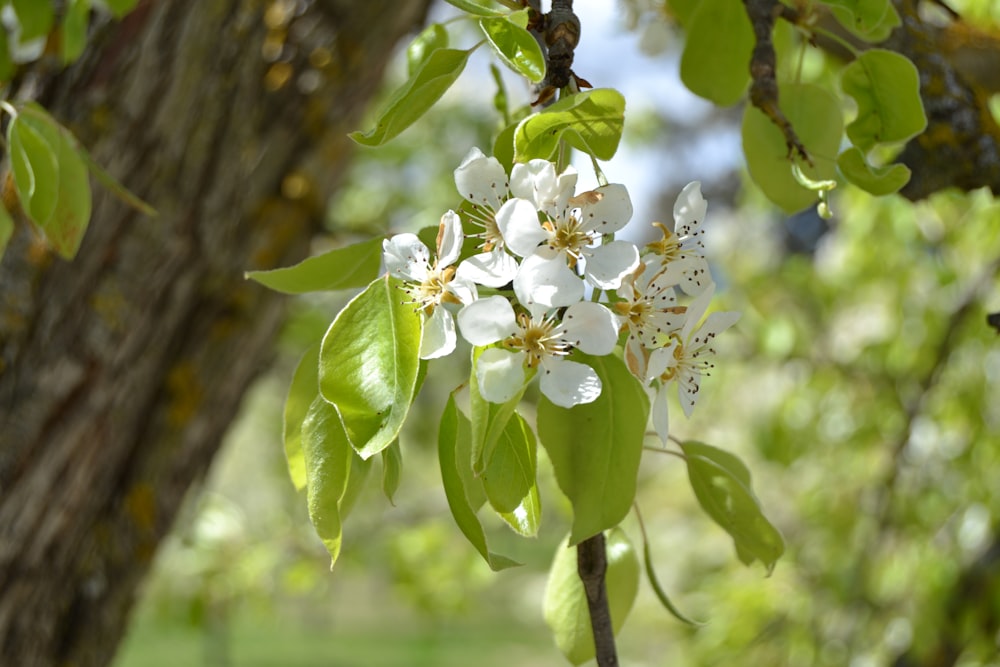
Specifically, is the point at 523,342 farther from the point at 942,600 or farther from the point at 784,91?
the point at 942,600

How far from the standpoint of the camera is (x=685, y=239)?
18.2 inches

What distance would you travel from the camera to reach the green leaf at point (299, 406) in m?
0.49

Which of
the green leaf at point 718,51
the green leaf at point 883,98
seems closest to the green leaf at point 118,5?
the green leaf at point 718,51

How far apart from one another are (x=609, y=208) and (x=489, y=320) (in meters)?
0.08

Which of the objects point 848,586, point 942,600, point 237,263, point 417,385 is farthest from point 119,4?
point 848,586

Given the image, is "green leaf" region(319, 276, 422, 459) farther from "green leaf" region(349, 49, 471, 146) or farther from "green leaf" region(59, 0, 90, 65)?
"green leaf" region(59, 0, 90, 65)

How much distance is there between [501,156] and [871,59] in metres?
0.26

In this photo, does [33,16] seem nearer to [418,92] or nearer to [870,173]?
[418,92]

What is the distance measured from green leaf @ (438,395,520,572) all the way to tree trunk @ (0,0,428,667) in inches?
28.4

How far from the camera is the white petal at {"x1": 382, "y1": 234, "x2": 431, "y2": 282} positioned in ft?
1.47

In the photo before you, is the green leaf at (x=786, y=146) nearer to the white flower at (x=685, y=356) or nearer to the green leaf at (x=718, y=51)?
the green leaf at (x=718, y=51)

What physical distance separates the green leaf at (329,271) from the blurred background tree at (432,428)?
1.17 ft

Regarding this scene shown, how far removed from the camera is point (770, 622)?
247 centimetres

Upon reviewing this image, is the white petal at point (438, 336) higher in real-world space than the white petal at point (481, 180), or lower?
lower
